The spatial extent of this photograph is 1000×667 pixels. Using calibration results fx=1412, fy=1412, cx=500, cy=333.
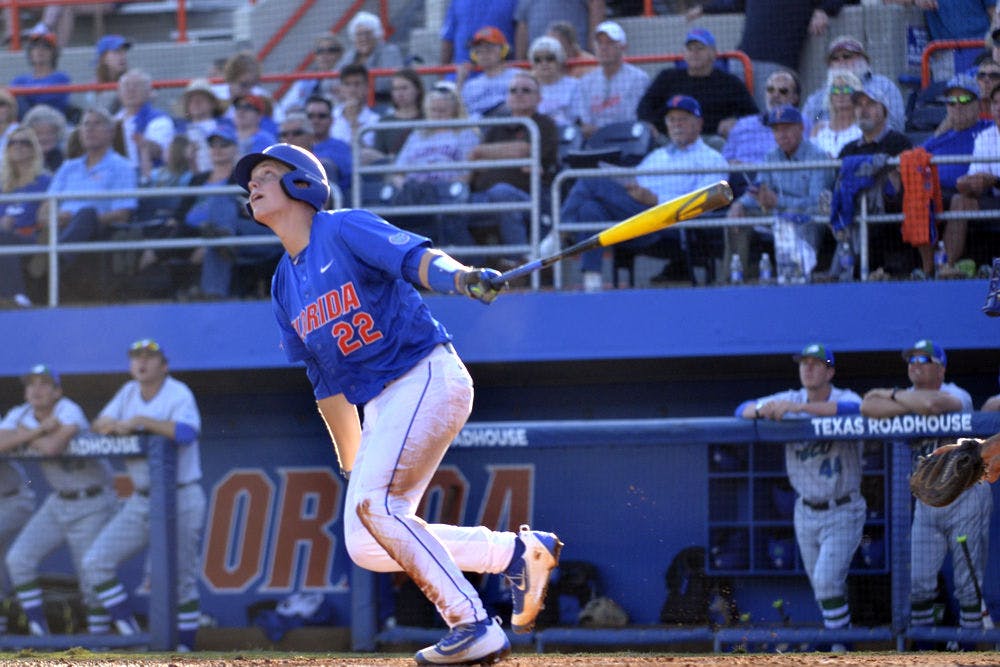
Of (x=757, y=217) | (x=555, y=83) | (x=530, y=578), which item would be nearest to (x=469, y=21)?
(x=555, y=83)

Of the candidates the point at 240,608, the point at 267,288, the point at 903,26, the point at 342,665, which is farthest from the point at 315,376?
the point at 903,26

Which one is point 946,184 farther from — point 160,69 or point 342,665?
point 160,69

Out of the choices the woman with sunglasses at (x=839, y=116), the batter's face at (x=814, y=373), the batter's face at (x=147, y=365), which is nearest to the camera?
the batter's face at (x=814, y=373)

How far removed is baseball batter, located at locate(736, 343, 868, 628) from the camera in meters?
6.68

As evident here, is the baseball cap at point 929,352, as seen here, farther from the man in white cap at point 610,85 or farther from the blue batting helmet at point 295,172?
the blue batting helmet at point 295,172

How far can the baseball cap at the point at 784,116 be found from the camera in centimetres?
818

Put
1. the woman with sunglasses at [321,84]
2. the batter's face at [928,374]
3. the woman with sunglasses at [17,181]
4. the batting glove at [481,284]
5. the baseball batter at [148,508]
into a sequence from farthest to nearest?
the woman with sunglasses at [321,84], the woman with sunglasses at [17,181], the baseball batter at [148,508], the batter's face at [928,374], the batting glove at [481,284]

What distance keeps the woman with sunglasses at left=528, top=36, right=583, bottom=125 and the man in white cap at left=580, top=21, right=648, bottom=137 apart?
73mm

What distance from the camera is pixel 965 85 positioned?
8078 mm

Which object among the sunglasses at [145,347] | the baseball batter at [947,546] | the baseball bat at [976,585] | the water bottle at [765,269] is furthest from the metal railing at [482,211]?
the baseball bat at [976,585]

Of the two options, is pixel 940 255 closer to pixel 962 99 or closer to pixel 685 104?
pixel 962 99

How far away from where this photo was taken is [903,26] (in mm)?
9172

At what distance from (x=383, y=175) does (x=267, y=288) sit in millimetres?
1087

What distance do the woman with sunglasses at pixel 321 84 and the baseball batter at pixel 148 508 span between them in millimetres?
2412
